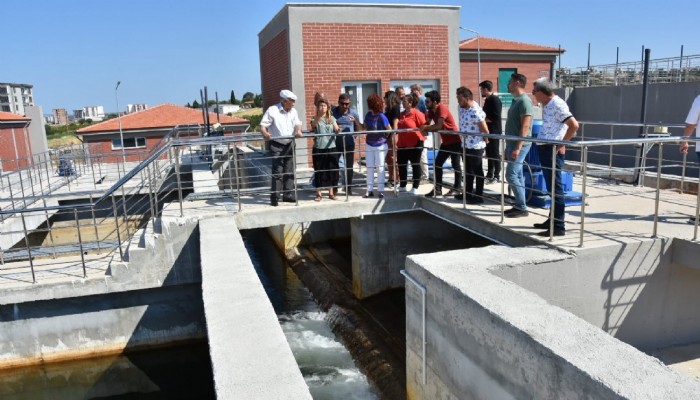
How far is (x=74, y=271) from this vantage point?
805cm

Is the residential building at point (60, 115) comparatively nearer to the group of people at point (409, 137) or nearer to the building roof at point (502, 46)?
the building roof at point (502, 46)

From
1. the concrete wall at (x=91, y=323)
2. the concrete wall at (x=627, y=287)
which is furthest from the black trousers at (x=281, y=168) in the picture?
the concrete wall at (x=627, y=287)

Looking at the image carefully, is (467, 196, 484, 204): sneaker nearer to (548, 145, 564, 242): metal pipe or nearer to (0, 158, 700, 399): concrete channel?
(0, 158, 700, 399): concrete channel

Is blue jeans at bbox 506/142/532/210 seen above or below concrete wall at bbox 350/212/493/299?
above

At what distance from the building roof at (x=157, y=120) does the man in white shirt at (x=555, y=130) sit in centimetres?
3074

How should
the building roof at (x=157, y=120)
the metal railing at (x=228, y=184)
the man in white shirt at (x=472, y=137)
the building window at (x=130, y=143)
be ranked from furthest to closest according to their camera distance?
the building window at (x=130, y=143)
the building roof at (x=157, y=120)
the man in white shirt at (x=472, y=137)
the metal railing at (x=228, y=184)

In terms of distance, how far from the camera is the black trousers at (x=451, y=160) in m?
7.81

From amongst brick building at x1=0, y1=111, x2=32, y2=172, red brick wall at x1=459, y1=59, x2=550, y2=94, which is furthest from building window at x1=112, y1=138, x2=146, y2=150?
red brick wall at x1=459, y1=59, x2=550, y2=94

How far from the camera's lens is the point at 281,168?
8.22m

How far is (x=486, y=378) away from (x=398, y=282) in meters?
6.34

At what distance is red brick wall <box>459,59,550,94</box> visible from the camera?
104 feet

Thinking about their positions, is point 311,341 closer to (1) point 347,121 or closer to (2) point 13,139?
(1) point 347,121

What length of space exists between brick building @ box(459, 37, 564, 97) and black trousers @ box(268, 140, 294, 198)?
79.3 feet

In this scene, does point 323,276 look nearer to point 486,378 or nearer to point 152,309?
point 152,309
